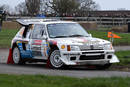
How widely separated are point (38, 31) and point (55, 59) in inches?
65.0

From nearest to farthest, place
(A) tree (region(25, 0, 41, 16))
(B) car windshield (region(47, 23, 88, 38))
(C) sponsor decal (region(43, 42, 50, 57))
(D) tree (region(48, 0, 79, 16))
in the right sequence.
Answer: (C) sponsor decal (region(43, 42, 50, 57)) → (B) car windshield (region(47, 23, 88, 38)) → (A) tree (region(25, 0, 41, 16)) → (D) tree (region(48, 0, 79, 16))

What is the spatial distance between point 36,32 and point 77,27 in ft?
4.39

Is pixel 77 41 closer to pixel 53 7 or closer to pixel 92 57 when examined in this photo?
pixel 92 57

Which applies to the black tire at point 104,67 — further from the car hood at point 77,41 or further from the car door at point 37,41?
the car door at point 37,41

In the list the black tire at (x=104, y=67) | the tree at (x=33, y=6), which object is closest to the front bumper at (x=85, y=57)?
the black tire at (x=104, y=67)

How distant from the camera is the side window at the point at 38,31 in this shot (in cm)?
1455

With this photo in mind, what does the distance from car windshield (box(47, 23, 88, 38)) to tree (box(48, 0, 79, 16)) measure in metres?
46.7

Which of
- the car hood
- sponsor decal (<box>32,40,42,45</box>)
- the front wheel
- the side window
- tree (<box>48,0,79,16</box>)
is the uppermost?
the side window

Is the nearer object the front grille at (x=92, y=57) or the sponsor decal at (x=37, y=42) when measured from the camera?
the front grille at (x=92, y=57)

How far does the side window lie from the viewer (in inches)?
573

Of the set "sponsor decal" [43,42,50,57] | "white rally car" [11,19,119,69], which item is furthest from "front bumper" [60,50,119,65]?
"sponsor decal" [43,42,50,57]

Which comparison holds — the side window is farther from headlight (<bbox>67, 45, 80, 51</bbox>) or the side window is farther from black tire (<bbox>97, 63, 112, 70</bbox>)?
black tire (<bbox>97, 63, 112, 70</bbox>)

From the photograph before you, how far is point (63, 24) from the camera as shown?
14.8 meters

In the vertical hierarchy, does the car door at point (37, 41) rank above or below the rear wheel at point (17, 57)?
above
